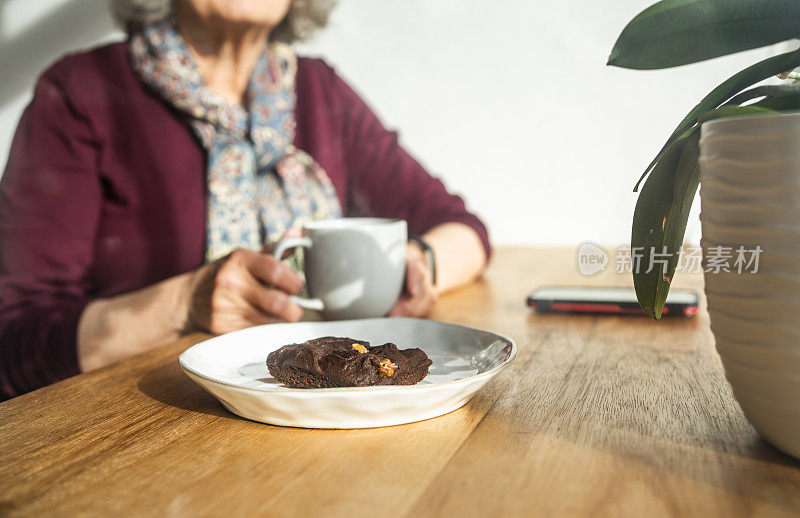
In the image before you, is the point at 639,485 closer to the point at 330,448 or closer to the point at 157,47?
the point at 330,448

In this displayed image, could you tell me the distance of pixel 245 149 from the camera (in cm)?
99

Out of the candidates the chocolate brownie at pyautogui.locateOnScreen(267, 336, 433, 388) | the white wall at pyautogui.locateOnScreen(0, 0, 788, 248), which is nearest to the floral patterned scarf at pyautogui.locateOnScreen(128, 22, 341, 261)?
the white wall at pyautogui.locateOnScreen(0, 0, 788, 248)

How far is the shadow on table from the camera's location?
36 cm

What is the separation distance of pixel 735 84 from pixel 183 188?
0.80 meters

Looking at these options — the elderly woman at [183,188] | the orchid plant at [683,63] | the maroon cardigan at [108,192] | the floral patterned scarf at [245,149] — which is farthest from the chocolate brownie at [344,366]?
the floral patterned scarf at [245,149]

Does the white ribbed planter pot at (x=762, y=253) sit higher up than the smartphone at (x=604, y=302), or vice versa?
Result: the white ribbed planter pot at (x=762, y=253)

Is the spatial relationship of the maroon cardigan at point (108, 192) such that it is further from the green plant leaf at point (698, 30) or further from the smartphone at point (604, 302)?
the green plant leaf at point (698, 30)

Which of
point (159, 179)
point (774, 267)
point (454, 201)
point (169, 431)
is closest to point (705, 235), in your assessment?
point (774, 267)

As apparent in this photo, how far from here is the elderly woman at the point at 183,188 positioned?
649mm

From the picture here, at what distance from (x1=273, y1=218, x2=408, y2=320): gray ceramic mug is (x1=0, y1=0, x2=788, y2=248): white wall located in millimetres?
219

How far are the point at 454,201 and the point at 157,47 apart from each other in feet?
1.67

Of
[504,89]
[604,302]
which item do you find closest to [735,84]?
[604,302]

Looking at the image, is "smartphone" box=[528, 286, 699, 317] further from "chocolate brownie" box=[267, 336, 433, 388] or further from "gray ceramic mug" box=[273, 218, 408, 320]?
"chocolate brownie" box=[267, 336, 433, 388]

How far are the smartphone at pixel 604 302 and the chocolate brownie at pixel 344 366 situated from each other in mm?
289
